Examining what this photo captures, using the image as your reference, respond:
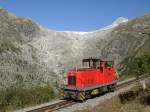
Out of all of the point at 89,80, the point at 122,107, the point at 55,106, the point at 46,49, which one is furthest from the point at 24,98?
the point at 46,49

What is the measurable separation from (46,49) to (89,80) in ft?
236

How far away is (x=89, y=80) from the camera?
21984 mm

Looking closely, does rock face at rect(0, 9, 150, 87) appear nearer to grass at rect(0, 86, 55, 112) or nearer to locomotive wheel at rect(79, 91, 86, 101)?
grass at rect(0, 86, 55, 112)

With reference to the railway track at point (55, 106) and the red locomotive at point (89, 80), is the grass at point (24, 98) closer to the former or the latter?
the red locomotive at point (89, 80)

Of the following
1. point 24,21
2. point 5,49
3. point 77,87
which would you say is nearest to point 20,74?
point 5,49

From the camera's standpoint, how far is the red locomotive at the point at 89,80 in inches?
826

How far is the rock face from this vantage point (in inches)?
2073

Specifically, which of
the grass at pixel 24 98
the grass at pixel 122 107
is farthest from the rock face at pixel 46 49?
the grass at pixel 122 107

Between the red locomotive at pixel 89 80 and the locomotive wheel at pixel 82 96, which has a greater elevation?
the red locomotive at pixel 89 80

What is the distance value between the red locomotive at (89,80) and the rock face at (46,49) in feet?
79.2

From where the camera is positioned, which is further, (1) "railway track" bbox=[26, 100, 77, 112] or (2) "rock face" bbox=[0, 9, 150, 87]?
(2) "rock face" bbox=[0, 9, 150, 87]

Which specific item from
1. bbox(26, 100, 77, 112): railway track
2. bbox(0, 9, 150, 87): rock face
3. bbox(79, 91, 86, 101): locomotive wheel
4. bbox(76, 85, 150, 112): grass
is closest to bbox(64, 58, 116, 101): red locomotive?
bbox(79, 91, 86, 101): locomotive wheel

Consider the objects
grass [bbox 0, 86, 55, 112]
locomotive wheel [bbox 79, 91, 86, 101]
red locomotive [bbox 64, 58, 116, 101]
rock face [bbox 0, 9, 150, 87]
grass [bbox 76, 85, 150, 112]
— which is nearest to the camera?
grass [bbox 76, 85, 150, 112]

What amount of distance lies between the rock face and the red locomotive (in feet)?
79.2
